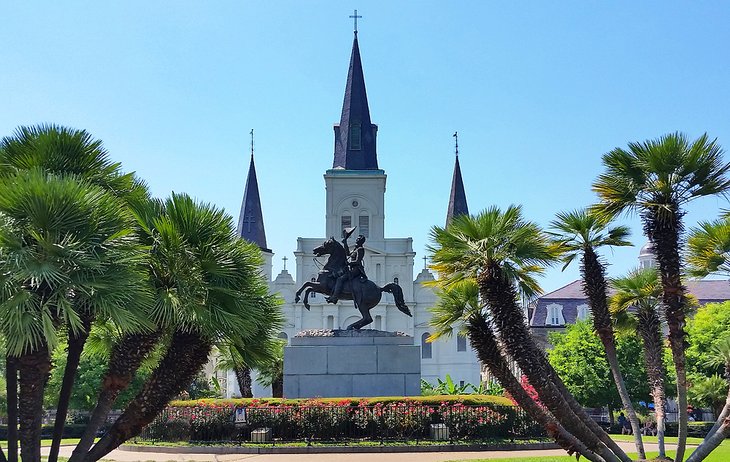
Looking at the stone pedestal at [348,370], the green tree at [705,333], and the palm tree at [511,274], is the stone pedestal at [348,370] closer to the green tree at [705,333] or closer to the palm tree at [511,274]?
the palm tree at [511,274]

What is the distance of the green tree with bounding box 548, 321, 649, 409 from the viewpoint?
160 ft

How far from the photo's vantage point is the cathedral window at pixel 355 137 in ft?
280

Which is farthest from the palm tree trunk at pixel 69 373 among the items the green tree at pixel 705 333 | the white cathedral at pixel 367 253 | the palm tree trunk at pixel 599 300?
the white cathedral at pixel 367 253

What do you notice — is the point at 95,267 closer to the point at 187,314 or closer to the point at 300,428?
the point at 187,314

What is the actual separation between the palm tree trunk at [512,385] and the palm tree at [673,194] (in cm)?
178

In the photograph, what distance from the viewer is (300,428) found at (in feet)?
70.7

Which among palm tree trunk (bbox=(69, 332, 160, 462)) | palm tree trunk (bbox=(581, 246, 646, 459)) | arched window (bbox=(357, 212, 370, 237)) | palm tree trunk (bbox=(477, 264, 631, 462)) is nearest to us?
palm tree trunk (bbox=(69, 332, 160, 462))

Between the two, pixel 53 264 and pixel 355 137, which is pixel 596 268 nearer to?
pixel 53 264

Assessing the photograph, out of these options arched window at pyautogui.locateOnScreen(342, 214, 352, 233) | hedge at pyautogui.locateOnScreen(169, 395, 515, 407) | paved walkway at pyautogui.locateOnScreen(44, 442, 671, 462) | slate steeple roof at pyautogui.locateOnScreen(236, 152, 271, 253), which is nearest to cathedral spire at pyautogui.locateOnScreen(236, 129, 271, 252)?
slate steeple roof at pyautogui.locateOnScreen(236, 152, 271, 253)

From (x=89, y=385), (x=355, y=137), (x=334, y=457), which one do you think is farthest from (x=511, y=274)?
(x=355, y=137)

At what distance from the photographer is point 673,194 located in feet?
44.7

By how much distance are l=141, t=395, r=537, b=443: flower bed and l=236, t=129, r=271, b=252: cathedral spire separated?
66.2 meters

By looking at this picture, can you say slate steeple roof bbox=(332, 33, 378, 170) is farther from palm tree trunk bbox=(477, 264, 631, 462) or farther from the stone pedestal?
palm tree trunk bbox=(477, 264, 631, 462)

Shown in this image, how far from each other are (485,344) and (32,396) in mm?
6762
